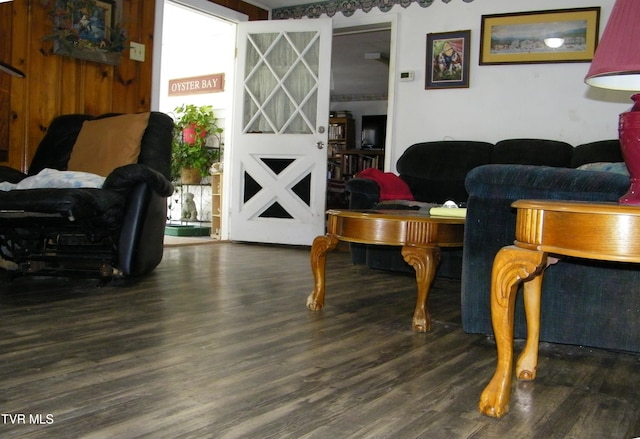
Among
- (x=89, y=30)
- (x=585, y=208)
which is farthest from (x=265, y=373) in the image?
(x=89, y=30)

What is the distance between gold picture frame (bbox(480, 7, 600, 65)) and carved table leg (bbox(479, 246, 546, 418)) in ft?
12.1

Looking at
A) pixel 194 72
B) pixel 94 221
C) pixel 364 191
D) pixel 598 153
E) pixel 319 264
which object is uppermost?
pixel 194 72

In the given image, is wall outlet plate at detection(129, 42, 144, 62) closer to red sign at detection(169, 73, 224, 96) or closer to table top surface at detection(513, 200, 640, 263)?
red sign at detection(169, 73, 224, 96)

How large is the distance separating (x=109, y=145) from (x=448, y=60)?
2.93m

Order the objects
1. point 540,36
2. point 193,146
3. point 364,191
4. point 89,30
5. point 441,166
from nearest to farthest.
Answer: point 364,191, point 89,30, point 441,166, point 540,36, point 193,146

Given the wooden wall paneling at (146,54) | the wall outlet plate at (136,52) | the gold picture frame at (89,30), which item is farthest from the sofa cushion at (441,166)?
the gold picture frame at (89,30)

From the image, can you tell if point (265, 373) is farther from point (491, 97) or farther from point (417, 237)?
point (491, 97)

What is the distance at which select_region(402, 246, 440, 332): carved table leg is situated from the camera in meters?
2.37

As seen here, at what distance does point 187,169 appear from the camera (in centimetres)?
701

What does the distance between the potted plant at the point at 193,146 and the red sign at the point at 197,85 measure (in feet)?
0.87

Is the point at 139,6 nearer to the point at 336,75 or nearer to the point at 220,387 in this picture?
the point at 220,387

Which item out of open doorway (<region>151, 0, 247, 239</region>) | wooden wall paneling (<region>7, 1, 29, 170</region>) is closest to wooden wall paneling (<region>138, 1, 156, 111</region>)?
wooden wall paneling (<region>7, 1, 29, 170</region>)

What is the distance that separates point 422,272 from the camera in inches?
93.6

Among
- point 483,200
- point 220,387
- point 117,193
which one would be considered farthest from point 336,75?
point 220,387
